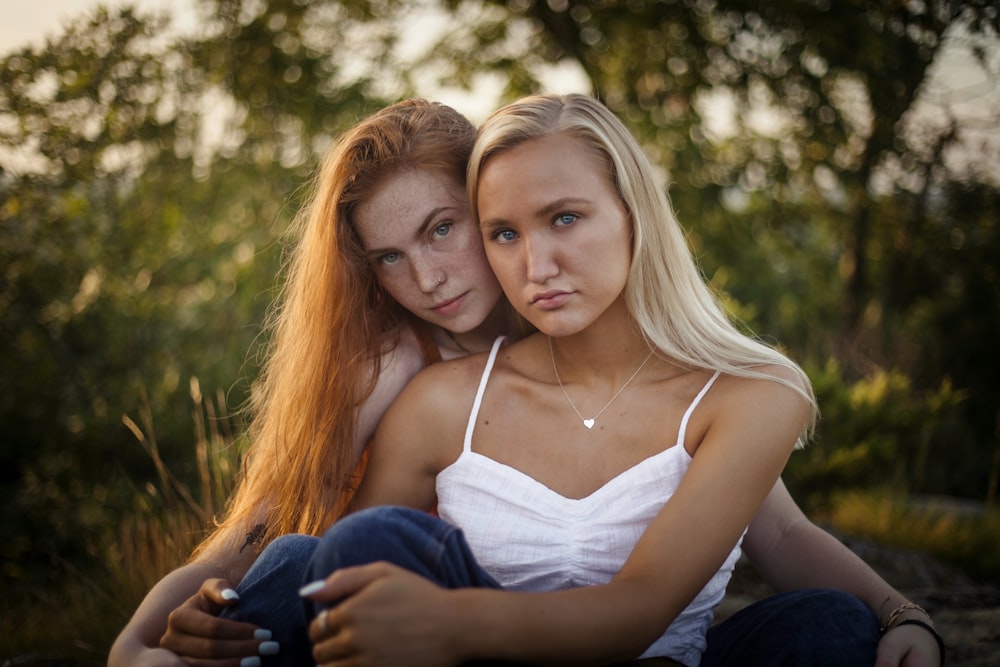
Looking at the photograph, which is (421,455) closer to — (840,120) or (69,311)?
(69,311)

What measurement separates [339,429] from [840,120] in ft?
18.6

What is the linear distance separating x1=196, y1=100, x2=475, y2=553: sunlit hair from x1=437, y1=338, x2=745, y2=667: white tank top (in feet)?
1.72

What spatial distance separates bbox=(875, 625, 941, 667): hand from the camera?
2086mm

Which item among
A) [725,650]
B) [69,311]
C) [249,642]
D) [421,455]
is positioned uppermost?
[69,311]

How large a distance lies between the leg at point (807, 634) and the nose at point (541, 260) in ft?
3.27

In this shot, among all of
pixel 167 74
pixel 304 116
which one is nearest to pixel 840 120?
pixel 304 116

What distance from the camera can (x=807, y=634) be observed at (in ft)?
6.86

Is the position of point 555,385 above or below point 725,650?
above

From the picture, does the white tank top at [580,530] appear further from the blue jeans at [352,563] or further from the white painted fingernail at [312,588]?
the white painted fingernail at [312,588]

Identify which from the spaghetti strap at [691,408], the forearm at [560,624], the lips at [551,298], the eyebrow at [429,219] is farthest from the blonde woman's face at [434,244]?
the forearm at [560,624]

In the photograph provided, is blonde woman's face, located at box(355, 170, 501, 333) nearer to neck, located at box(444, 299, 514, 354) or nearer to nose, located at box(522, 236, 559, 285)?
neck, located at box(444, 299, 514, 354)

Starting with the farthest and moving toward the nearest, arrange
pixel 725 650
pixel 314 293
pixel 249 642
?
pixel 314 293
pixel 725 650
pixel 249 642

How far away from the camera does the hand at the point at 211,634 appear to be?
6.47 feet

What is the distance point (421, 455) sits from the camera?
2.43 m
